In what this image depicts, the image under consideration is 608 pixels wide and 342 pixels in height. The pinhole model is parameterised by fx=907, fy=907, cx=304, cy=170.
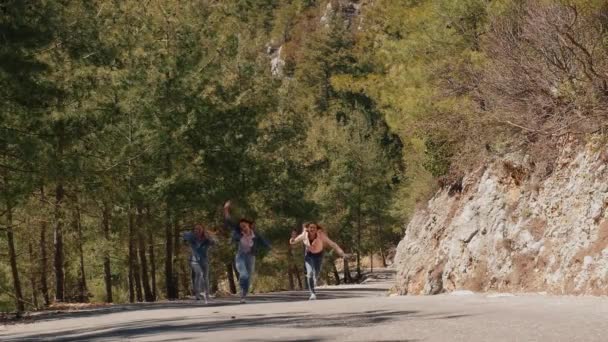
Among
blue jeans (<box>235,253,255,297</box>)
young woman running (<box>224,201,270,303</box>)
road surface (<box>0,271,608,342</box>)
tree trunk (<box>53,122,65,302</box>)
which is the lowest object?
road surface (<box>0,271,608,342</box>)

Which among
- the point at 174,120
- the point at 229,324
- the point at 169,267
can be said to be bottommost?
the point at 229,324

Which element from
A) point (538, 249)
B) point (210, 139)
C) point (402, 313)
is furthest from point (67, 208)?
point (402, 313)

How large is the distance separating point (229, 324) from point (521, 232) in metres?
11.8

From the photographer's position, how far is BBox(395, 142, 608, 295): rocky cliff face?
18688 millimetres

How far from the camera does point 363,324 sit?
11.3m

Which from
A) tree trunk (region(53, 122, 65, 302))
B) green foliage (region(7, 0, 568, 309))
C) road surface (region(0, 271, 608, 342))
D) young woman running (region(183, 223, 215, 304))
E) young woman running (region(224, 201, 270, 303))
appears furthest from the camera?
tree trunk (region(53, 122, 65, 302))

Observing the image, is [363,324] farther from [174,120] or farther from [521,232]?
[174,120]

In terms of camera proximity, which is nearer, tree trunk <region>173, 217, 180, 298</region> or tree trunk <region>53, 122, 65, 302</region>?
tree trunk <region>53, 122, 65, 302</region>

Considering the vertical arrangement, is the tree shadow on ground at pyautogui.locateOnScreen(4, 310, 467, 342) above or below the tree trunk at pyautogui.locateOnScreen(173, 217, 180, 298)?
below

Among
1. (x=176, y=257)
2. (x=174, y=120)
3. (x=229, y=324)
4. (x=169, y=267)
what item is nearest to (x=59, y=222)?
(x=174, y=120)

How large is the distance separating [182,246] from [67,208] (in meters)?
13.8

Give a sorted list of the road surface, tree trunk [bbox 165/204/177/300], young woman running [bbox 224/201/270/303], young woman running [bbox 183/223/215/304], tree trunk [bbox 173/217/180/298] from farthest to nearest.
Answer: tree trunk [bbox 173/217/180/298] → tree trunk [bbox 165/204/177/300] → young woman running [bbox 183/223/215/304] → young woman running [bbox 224/201/270/303] → the road surface

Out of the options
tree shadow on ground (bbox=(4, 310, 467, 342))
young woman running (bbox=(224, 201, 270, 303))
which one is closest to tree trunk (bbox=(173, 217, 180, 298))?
young woman running (bbox=(224, 201, 270, 303))

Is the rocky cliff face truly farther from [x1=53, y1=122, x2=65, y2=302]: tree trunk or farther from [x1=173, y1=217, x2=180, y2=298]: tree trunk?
[x1=53, y1=122, x2=65, y2=302]: tree trunk
